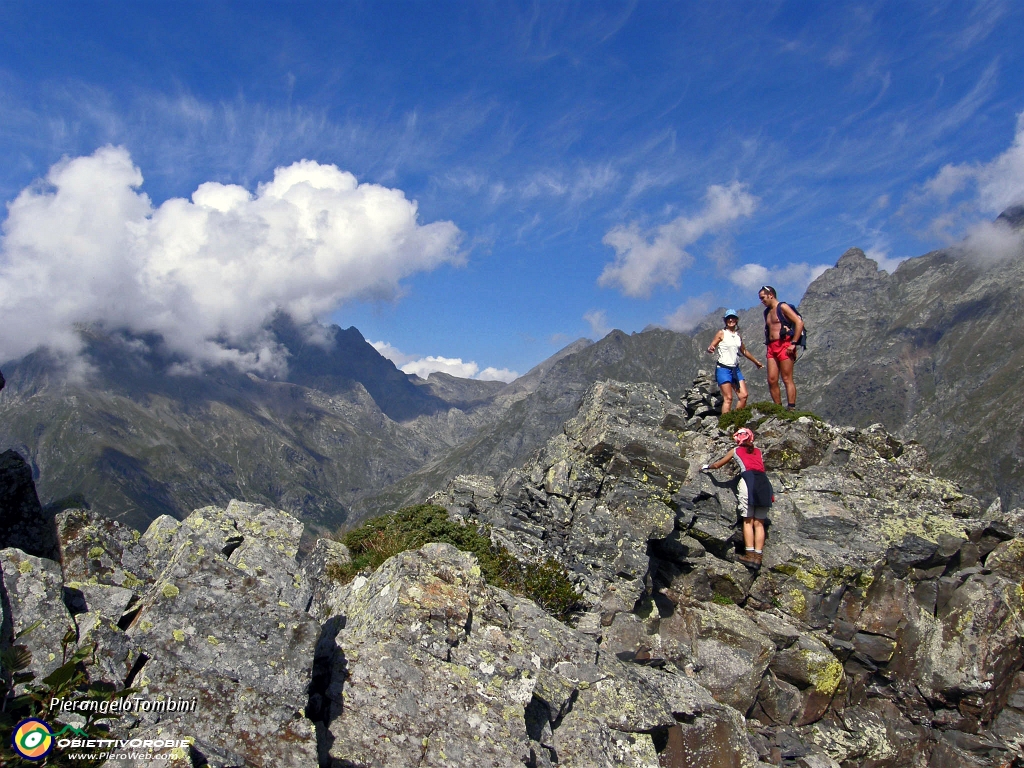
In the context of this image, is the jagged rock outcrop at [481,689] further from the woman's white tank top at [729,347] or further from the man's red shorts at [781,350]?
the man's red shorts at [781,350]

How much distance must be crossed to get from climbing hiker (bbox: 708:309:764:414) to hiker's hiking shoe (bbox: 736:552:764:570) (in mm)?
7984

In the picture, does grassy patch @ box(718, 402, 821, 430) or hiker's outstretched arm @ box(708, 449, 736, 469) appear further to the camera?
grassy patch @ box(718, 402, 821, 430)

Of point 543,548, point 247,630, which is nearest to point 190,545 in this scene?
point 247,630

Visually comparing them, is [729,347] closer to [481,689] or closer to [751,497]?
[751,497]

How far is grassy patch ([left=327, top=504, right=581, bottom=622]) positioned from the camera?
14.9 m

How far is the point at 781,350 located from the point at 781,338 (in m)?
0.50

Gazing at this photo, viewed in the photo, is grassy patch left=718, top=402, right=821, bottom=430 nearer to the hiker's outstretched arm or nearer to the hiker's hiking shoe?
the hiker's outstretched arm

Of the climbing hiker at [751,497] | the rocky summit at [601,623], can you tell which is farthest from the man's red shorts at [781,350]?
the climbing hiker at [751,497]

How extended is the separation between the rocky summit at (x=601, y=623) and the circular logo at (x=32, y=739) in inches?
14.9

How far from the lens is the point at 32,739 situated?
4.69 meters

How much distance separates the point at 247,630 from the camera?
8359 millimetres

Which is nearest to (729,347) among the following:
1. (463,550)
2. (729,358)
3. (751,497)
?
(729,358)

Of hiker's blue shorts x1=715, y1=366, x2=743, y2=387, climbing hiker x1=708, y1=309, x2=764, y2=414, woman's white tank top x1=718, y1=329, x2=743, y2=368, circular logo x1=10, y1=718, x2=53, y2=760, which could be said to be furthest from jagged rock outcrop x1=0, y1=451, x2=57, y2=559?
hiker's blue shorts x1=715, y1=366, x2=743, y2=387

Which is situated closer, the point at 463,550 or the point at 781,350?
the point at 463,550
